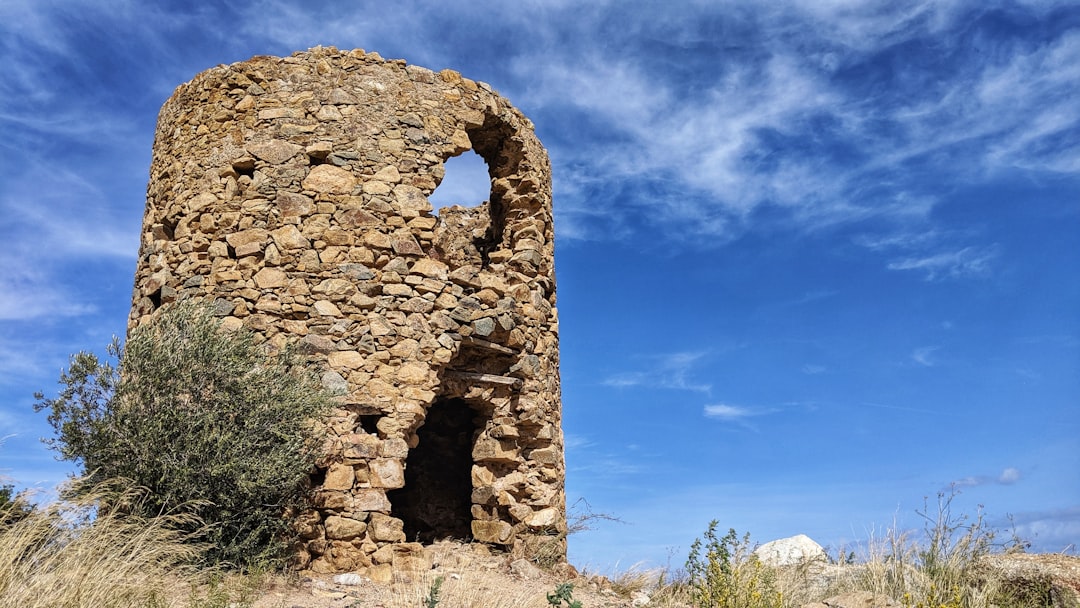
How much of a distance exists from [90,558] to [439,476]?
580cm

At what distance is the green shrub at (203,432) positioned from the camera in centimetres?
745

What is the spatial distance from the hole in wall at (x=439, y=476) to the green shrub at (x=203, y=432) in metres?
3.36

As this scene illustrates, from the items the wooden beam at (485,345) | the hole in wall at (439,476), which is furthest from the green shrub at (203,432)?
the hole in wall at (439,476)

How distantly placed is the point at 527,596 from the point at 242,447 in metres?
2.69

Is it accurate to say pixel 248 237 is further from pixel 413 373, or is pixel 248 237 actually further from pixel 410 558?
pixel 410 558

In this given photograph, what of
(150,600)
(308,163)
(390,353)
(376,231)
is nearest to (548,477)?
(390,353)

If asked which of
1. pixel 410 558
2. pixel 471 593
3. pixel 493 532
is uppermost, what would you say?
pixel 493 532

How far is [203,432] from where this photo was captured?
24.7ft

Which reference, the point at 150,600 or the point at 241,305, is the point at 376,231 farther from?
the point at 150,600

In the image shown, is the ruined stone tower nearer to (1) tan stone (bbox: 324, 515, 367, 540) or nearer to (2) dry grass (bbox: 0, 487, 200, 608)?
(1) tan stone (bbox: 324, 515, 367, 540)

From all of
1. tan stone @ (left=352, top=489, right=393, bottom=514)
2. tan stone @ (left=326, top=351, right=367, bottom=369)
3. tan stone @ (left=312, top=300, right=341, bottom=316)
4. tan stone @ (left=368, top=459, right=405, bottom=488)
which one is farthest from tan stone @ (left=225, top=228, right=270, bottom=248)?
tan stone @ (left=352, top=489, right=393, bottom=514)

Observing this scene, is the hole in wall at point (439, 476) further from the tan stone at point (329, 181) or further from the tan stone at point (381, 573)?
the tan stone at point (329, 181)

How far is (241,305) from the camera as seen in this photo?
28.8 ft

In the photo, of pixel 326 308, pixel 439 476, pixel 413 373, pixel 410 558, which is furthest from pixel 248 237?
pixel 439 476
